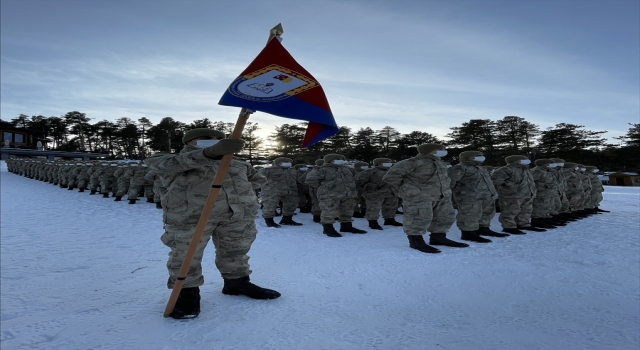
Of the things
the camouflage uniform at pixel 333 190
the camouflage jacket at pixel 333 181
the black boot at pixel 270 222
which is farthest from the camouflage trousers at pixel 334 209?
the black boot at pixel 270 222

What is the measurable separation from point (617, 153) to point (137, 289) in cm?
4826

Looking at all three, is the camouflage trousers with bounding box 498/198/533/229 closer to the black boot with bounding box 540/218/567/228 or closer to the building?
the black boot with bounding box 540/218/567/228

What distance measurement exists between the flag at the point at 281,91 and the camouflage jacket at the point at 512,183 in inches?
246

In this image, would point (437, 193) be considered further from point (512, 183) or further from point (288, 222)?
point (288, 222)

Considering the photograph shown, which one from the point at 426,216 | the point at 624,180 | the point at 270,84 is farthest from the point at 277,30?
the point at 624,180

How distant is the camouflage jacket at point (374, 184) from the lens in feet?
28.8

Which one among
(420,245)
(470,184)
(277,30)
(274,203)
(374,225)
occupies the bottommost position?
(374,225)

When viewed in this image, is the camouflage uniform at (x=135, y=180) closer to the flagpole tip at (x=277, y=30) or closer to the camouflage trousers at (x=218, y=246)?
the camouflage trousers at (x=218, y=246)

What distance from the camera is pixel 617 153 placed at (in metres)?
37.6

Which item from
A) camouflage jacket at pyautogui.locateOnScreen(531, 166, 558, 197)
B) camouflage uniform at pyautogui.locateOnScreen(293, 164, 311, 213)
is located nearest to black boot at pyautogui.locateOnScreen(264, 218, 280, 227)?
camouflage uniform at pyautogui.locateOnScreen(293, 164, 311, 213)

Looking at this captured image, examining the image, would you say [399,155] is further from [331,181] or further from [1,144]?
[1,144]

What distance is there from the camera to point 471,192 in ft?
22.9

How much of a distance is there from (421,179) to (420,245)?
1179 mm

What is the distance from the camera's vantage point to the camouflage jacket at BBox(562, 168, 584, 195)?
1095cm
